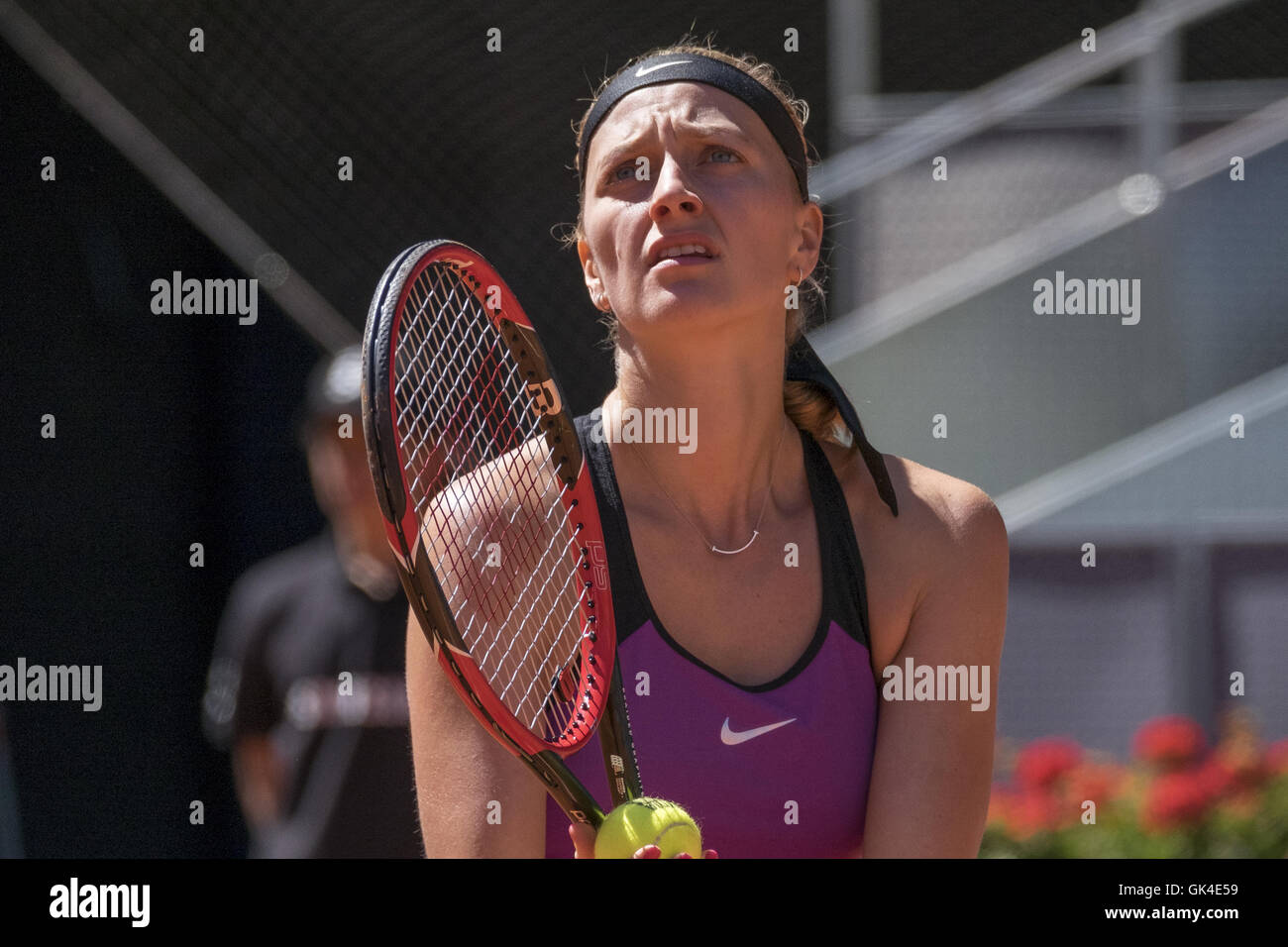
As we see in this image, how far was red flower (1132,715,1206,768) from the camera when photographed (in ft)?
9.23

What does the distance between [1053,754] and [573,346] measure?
3.92 ft

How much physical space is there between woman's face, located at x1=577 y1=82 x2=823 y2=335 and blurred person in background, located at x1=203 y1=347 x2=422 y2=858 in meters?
1.08

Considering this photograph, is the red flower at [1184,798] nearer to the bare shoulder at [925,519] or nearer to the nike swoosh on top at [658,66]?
the bare shoulder at [925,519]

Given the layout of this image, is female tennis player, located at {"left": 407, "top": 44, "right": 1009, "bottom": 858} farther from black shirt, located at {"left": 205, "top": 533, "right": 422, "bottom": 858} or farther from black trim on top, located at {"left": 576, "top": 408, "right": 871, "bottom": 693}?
black shirt, located at {"left": 205, "top": 533, "right": 422, "bottom": 858}

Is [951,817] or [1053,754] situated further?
[1053,754]

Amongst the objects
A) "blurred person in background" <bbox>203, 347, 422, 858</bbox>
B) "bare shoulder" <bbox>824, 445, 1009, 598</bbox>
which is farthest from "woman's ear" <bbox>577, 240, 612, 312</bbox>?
"blurred person in background" <bbox>203, 347, 422, 858</bbox>

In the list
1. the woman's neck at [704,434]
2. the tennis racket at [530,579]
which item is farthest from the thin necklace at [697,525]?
the tennis racket at [530,579]

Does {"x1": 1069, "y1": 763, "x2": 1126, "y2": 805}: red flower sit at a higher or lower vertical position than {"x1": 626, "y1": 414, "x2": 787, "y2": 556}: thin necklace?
lower

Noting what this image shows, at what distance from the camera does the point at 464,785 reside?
1542 millimetres

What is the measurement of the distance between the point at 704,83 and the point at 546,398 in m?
0.38

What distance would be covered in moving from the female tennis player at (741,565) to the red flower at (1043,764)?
3.93ft

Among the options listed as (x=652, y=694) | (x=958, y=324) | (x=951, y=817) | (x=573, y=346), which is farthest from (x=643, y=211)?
(x=958, y=324)

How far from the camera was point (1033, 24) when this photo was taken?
10.6 ft

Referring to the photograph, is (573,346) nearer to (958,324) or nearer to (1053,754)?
(958,324)
